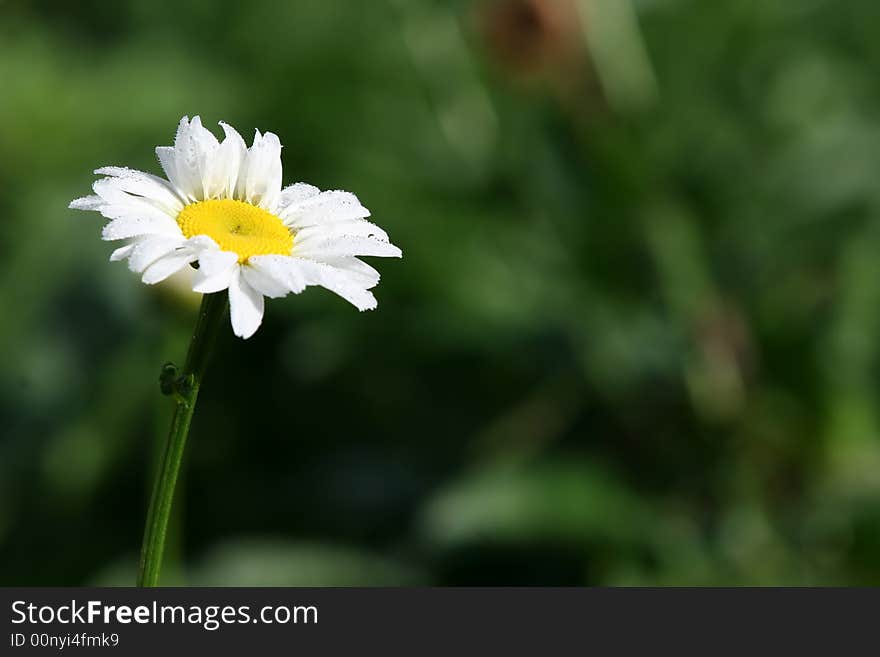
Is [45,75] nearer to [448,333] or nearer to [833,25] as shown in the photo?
[448,333]

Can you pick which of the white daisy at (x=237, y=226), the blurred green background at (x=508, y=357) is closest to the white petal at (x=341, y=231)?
the white daisy at (x=237, y=226)

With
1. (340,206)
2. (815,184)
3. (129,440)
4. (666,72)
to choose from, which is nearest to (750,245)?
(815,184)

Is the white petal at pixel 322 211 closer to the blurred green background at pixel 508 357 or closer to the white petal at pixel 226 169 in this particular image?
the white petal at pixel 226 169

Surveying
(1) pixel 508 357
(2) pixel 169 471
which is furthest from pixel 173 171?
(1) pixel 508 357

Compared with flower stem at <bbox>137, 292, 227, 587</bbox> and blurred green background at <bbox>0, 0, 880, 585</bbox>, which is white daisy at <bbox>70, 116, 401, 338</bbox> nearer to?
flower stem at <bbox>137, 292, 227, 587</bbox>

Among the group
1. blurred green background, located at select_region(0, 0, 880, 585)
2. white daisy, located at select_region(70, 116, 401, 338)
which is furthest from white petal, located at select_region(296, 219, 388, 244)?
blurred green background, located at select_region(0, 0, 880, 585)

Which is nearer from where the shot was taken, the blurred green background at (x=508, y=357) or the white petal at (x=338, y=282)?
the white petal at (x=338, y=282)

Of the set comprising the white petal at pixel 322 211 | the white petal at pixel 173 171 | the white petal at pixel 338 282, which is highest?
the white petal at pixel 173 171
